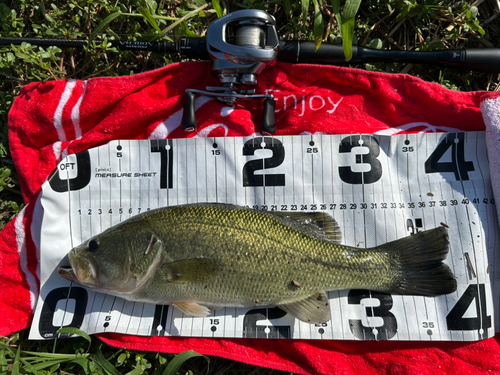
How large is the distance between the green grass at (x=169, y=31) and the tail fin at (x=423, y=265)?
1343mm

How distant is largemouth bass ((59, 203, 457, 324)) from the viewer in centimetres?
221

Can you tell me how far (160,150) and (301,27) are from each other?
1.56 meters

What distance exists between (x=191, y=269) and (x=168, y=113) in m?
1.26

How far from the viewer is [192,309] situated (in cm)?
237

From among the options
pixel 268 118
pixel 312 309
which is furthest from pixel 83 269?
pixel 268 118

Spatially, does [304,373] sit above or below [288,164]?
below

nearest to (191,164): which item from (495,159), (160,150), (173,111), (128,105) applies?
(160,150)

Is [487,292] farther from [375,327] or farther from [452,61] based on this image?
[452,61]

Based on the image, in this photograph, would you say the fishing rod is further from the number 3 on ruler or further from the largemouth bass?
the largemouth bass

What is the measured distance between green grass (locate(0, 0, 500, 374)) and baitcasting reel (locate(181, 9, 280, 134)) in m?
0.45

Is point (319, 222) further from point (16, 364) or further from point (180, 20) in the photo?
point (16, 364)

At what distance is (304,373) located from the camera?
2.45 metres

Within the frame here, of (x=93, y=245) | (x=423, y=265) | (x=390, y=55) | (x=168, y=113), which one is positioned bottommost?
(x=423, y=265)

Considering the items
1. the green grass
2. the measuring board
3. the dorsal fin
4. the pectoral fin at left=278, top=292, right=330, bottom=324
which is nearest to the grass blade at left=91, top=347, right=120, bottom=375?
the measuring board
